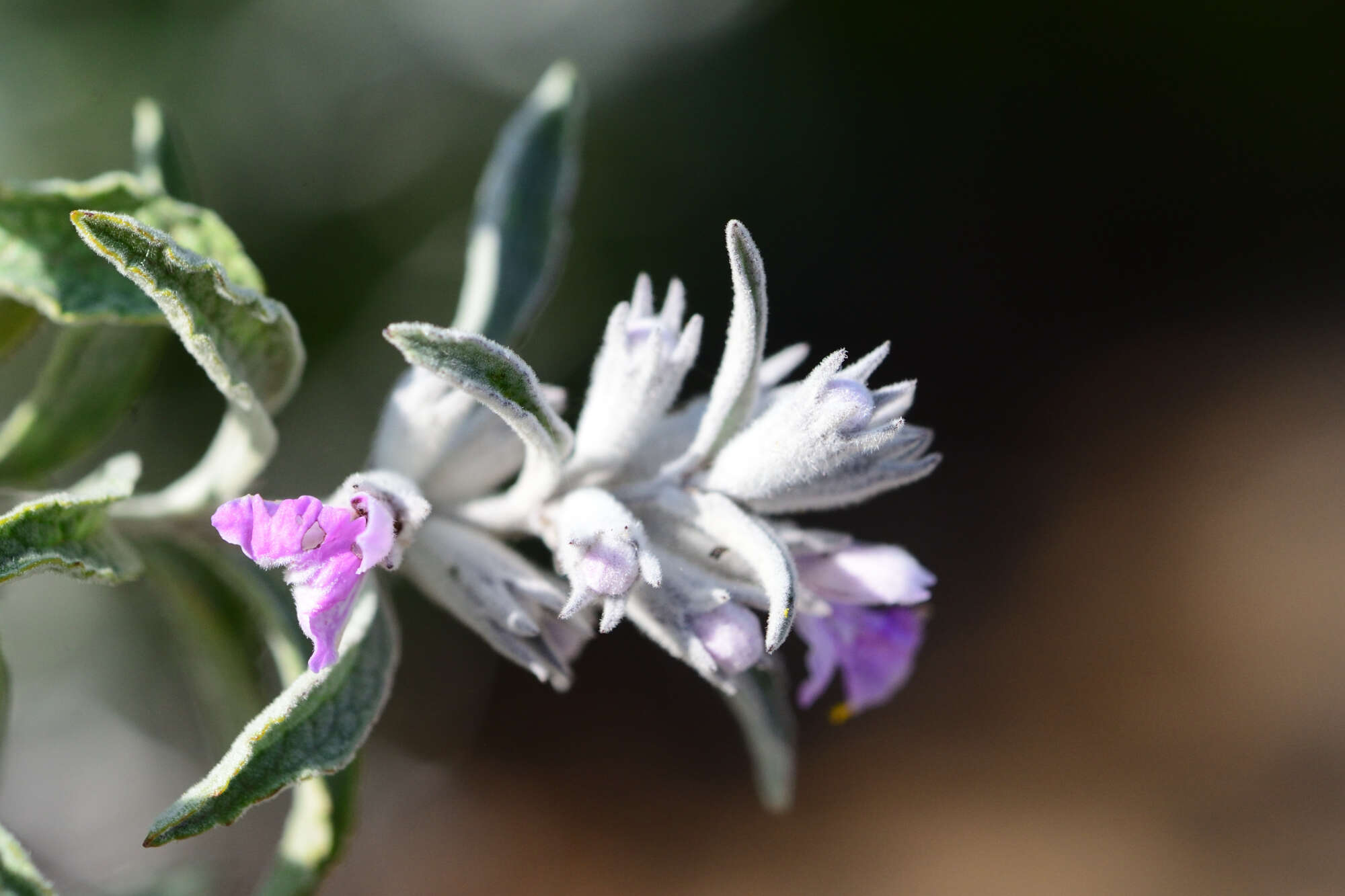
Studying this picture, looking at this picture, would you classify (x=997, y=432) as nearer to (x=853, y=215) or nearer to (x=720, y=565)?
(x=853, y=215)

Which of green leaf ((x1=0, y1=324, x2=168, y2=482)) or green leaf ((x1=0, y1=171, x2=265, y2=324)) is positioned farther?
green leaf ((x1=0, y1=324, x2=168, y2=482))

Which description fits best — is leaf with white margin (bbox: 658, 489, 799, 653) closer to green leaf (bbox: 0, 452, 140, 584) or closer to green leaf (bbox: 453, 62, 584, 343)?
green leaf (bbox: 453, 62, 584, 343)

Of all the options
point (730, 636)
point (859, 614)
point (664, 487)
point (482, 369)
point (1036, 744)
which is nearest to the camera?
point (482, 369)

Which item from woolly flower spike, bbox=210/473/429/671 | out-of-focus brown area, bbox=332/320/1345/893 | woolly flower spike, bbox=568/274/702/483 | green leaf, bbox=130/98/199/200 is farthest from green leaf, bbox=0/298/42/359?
out-of-focus brown area, bbox=332/320/1345/893

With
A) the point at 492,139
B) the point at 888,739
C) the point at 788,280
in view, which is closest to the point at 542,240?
the point at 492,139

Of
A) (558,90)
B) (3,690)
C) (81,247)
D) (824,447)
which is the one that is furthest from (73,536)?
(558,90)

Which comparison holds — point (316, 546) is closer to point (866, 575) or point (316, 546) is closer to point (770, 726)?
point (866, 575)

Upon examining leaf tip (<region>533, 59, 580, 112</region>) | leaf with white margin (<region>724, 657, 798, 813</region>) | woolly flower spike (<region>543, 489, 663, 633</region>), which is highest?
leaf tip (<region>533, 59, 580, 112</region>)

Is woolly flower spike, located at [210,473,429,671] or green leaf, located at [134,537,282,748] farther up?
woolly flower spike, located at [210,473,429,671]
